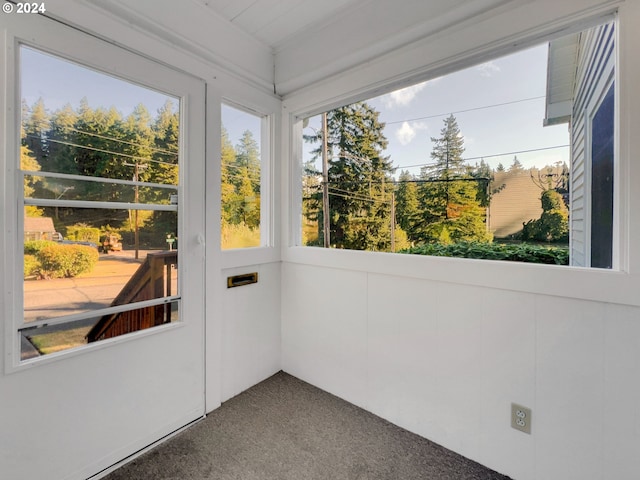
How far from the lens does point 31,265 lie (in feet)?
4.10

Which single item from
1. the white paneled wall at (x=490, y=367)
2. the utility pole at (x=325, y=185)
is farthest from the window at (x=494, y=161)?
the white paneled wall at (x=490, y=367)

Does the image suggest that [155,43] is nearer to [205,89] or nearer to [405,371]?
[205,89]

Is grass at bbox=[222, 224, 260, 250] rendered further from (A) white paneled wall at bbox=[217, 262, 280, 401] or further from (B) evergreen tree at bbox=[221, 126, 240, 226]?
(A) white paneled wall at bbox=[217, 262, 280, 401]

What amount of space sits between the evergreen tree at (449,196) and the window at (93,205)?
1.45 m

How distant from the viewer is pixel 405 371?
1.78 metres

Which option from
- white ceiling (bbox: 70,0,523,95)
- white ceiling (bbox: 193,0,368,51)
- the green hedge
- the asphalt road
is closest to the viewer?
the asphalt road

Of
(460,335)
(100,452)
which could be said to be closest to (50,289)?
(100,452)

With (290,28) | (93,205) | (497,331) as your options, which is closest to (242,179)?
(93,205)

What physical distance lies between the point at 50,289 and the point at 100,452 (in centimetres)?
83

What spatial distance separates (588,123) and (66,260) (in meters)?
2.42

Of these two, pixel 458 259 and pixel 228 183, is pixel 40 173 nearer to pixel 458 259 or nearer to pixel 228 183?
pixel 228 183

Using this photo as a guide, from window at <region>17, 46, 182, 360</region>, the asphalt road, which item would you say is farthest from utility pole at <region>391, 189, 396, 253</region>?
the asphalt road

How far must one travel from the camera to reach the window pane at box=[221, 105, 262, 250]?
80.3 inches

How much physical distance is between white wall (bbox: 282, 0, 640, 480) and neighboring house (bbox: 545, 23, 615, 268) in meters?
0.07
